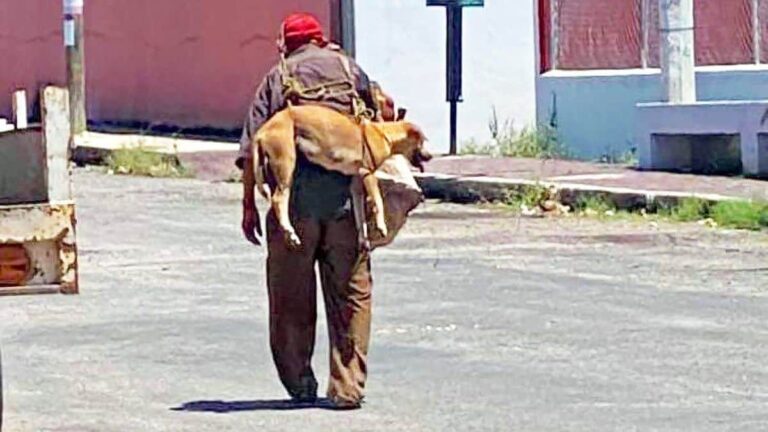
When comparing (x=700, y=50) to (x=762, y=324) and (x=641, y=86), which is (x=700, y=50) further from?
(x=762, y=324)

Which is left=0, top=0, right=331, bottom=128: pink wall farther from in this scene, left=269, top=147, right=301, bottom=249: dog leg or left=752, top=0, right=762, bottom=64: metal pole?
left=269, top=147, right=301, bottom=249: dog leg

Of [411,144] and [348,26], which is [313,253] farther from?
[348,26]

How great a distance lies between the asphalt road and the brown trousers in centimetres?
23

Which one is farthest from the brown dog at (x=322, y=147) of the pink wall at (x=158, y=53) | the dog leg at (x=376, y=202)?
the pink wall at (x=158, y=53)

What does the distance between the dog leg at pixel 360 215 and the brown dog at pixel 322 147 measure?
1.2 inches

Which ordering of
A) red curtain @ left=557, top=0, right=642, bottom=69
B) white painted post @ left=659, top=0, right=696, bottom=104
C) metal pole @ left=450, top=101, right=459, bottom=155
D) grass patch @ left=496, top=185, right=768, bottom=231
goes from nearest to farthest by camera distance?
grass patch @ left=496, top=185, right=768, bottom=231, white painted post @ left=659, top=0, right=696, bottom=104, metal pole @ left=450, top=101, right=459, bottom=155, red curtain @ left=557, top=0, right=642, bottom=69

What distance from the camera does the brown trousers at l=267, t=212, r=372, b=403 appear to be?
10.0 m

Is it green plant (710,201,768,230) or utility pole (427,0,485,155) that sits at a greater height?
utility pole (427,0,485,155)

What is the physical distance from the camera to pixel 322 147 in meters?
9.96

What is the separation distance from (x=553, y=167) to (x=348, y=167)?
13521 mm

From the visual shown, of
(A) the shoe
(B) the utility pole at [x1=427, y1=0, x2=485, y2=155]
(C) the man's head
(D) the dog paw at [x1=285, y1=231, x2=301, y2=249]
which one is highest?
(B) the utility pole at [x1=427, y1=0, x2=485, y2=155]

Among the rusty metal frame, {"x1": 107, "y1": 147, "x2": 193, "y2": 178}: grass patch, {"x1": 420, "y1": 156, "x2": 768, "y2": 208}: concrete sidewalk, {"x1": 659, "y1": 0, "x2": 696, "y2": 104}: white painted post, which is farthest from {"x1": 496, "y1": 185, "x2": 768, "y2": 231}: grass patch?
the rusty metal frame

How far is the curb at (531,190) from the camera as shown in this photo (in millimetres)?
19547

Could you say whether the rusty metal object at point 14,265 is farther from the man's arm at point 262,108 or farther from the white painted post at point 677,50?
the white painted post at point 677,50
